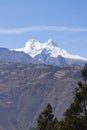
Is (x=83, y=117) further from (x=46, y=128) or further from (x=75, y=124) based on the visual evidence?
(x=46, y=128)

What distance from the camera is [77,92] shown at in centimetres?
4278

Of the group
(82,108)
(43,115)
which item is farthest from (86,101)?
(43,115)

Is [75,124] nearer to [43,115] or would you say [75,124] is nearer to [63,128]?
[63,128]

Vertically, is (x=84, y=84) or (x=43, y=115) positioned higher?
(x=84, y=84)

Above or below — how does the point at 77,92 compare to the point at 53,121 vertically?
above

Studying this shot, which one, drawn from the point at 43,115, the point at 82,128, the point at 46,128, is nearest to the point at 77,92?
the point at 82,128

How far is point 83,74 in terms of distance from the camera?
138 ft

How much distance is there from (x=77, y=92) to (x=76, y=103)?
1.37 m

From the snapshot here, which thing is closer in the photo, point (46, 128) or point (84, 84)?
point (84, 84)

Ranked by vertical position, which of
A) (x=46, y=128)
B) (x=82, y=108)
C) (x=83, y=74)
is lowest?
(x=46, y=128)

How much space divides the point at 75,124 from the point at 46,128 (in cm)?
1026

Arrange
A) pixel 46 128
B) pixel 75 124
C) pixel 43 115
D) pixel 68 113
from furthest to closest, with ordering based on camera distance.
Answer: pixel 43 115 < pixel 46 128 < pixel 68 113 < pixel 75 124

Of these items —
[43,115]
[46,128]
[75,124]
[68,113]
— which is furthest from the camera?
[43,115]

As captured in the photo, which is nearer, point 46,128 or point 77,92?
point 77,92
